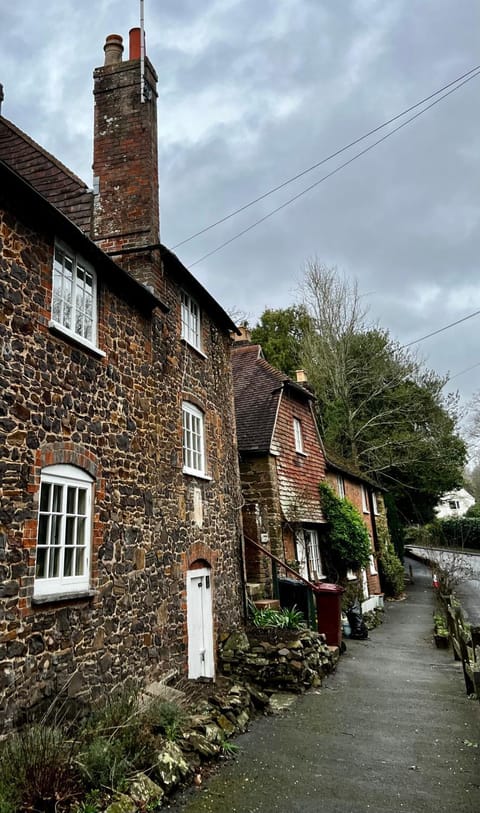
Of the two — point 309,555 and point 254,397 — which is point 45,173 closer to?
point 254,397

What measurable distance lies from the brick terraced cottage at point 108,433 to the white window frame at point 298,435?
14.5 ft

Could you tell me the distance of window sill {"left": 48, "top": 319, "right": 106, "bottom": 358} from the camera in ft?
22.1

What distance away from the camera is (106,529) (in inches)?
296

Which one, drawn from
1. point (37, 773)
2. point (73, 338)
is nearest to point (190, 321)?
point (73, 338)

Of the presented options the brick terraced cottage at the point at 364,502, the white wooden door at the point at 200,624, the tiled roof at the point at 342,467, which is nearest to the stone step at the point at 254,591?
the white wooden door at the point at 200,624

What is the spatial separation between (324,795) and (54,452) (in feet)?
16.0

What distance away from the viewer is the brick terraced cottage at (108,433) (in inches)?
238

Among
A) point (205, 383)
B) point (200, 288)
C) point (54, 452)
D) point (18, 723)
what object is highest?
point (200, 288)

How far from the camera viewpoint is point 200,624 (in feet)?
33.7

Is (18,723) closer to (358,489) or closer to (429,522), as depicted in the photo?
(358,489)

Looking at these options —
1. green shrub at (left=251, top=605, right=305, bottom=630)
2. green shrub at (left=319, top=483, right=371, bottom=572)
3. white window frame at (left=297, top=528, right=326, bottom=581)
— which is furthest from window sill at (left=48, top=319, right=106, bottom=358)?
green shrub at (left=319, top=483, right=371, bottom=572)

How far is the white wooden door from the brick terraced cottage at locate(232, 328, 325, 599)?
2.76 metres

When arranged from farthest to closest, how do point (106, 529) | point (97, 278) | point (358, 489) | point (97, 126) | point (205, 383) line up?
point (358, 489) → point (205, 383) → point (97, 126) → point (97, 278) → point (106, 529)

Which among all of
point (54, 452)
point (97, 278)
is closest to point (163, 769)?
point (54, 452)
